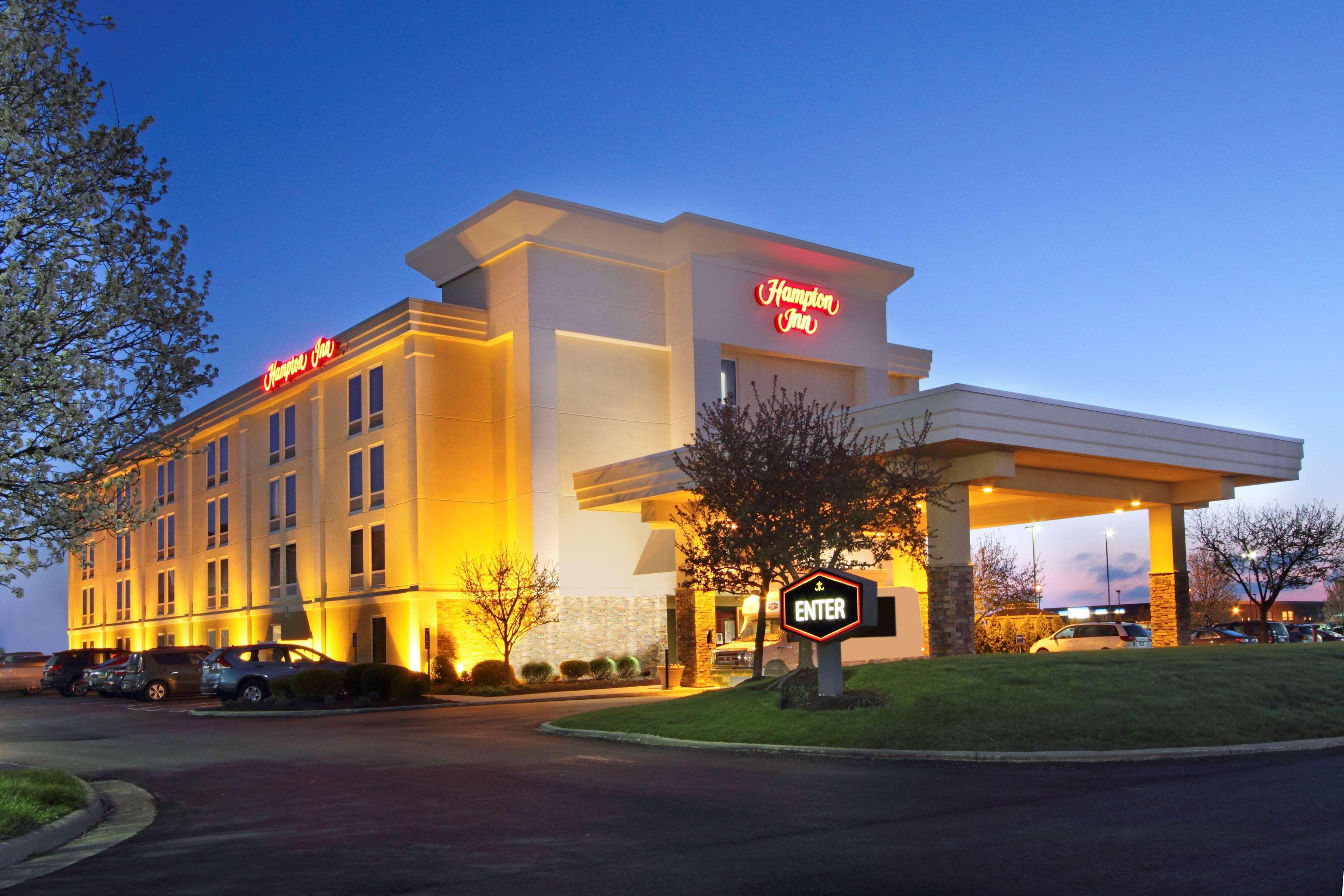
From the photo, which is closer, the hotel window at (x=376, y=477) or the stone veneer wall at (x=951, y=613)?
the stone veneer wall at (x=951, y=613)

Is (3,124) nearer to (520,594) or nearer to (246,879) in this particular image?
(246,879)

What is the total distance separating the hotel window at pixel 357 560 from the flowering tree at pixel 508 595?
5157 millimetres

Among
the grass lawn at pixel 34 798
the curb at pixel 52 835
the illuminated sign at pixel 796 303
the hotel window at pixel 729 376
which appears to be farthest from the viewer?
the illuminated sign at pixel 796 303

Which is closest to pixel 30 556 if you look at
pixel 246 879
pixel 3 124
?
pixel 3 124

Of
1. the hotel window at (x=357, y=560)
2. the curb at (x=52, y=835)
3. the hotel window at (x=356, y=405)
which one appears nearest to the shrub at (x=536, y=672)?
the hotel window at (x=357, y=560)

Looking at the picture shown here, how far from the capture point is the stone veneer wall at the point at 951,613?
29.9 metres

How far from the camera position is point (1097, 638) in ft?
123

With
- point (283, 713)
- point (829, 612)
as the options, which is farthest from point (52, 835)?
point (283, 713)

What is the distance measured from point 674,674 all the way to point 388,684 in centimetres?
981

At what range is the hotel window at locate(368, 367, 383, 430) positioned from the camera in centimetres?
4384

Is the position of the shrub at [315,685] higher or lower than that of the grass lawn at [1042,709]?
lower

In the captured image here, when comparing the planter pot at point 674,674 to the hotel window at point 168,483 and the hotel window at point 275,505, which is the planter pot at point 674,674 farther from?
the hotel window at point 168,483

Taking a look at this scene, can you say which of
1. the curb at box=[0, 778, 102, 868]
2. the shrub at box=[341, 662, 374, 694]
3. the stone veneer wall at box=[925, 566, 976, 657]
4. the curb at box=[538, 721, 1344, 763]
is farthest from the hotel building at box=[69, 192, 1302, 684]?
the curb at box=[0, 778, 102, 868]

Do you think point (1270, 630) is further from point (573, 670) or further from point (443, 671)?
point (443, 671)
